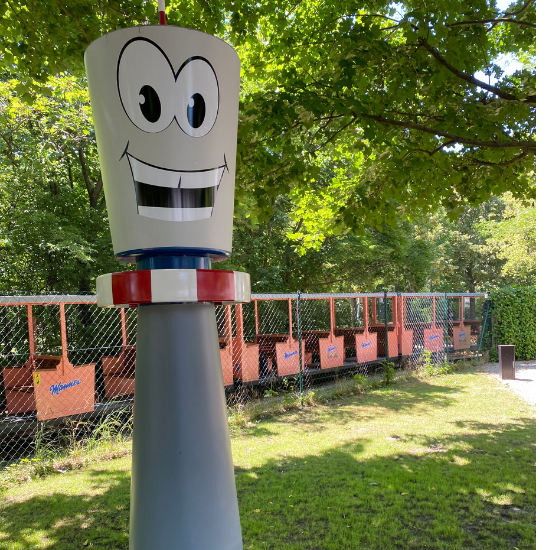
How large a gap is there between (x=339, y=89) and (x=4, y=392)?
683 centimetres

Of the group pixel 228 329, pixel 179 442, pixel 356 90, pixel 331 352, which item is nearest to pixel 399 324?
pixel 331 352

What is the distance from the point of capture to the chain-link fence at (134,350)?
6086 millimetres

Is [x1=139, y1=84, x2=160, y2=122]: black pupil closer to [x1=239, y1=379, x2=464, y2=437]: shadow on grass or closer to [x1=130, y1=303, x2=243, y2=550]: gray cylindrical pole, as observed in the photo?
[x1=130, y1=303, x2=243, y2=550]: gray cylindrical pole

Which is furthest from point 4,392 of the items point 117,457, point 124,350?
point 117,457

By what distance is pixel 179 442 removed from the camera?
1.77m

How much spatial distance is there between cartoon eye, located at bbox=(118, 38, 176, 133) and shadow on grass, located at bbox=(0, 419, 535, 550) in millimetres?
2992

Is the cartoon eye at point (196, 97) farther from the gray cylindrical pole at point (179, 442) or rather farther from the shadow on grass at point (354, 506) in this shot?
the shadow on grass at point (354, 506)

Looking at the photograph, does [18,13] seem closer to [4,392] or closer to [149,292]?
[149,292]

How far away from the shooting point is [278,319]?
42.7 feet

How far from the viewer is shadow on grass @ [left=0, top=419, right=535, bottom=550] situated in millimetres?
3477

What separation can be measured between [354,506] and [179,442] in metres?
2.84

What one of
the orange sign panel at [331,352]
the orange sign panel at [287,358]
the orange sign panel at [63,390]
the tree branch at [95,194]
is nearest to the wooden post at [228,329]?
the orange sign panel at [287,358]

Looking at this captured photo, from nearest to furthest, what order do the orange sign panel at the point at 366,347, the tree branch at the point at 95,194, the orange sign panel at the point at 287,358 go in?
the orange sign panel at the point at 287,358
the orange sign panel at the point at 366,347
the tree branch at the point at 95,194

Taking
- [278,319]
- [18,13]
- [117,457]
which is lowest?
[117,457]
